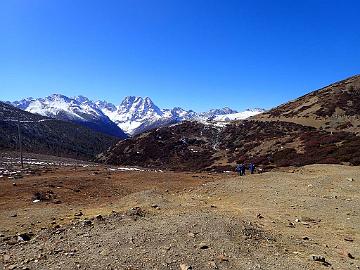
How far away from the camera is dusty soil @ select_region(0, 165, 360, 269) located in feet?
41.2

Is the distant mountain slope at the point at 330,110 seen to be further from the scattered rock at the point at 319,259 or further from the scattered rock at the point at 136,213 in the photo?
the scattered rock at the point at 319,259

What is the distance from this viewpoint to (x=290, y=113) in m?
102

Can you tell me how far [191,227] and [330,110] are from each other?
84122mm

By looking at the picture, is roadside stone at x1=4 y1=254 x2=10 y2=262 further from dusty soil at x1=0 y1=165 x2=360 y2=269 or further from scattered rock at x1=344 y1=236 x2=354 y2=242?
scattered rock at x1=344 y1=236 x2=354 y2=242

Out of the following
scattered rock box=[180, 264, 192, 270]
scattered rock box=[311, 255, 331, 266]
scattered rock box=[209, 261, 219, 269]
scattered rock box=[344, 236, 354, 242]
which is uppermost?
scattered rock box=[180, 264, 192, 270]

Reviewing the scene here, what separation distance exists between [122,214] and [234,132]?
76.2 meters

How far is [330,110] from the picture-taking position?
91.0 metres

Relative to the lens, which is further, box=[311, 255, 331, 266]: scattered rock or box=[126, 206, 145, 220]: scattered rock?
box=[126, 206, 145, 220]: scattered rock

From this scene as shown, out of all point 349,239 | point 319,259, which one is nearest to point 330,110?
point 349,239

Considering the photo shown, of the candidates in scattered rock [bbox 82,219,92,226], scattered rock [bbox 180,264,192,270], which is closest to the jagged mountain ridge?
scattered rock [bbox 82,219,92,226]

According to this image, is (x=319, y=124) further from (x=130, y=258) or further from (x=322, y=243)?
(x=130, y=258)

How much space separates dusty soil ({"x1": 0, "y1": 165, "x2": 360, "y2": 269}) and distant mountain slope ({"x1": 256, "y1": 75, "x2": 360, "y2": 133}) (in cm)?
5251

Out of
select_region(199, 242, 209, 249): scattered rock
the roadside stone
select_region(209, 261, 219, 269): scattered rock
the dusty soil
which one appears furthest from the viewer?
select_region(199, 242, 209, 249): scattered rock

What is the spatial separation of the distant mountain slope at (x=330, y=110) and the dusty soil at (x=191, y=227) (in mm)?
52513
